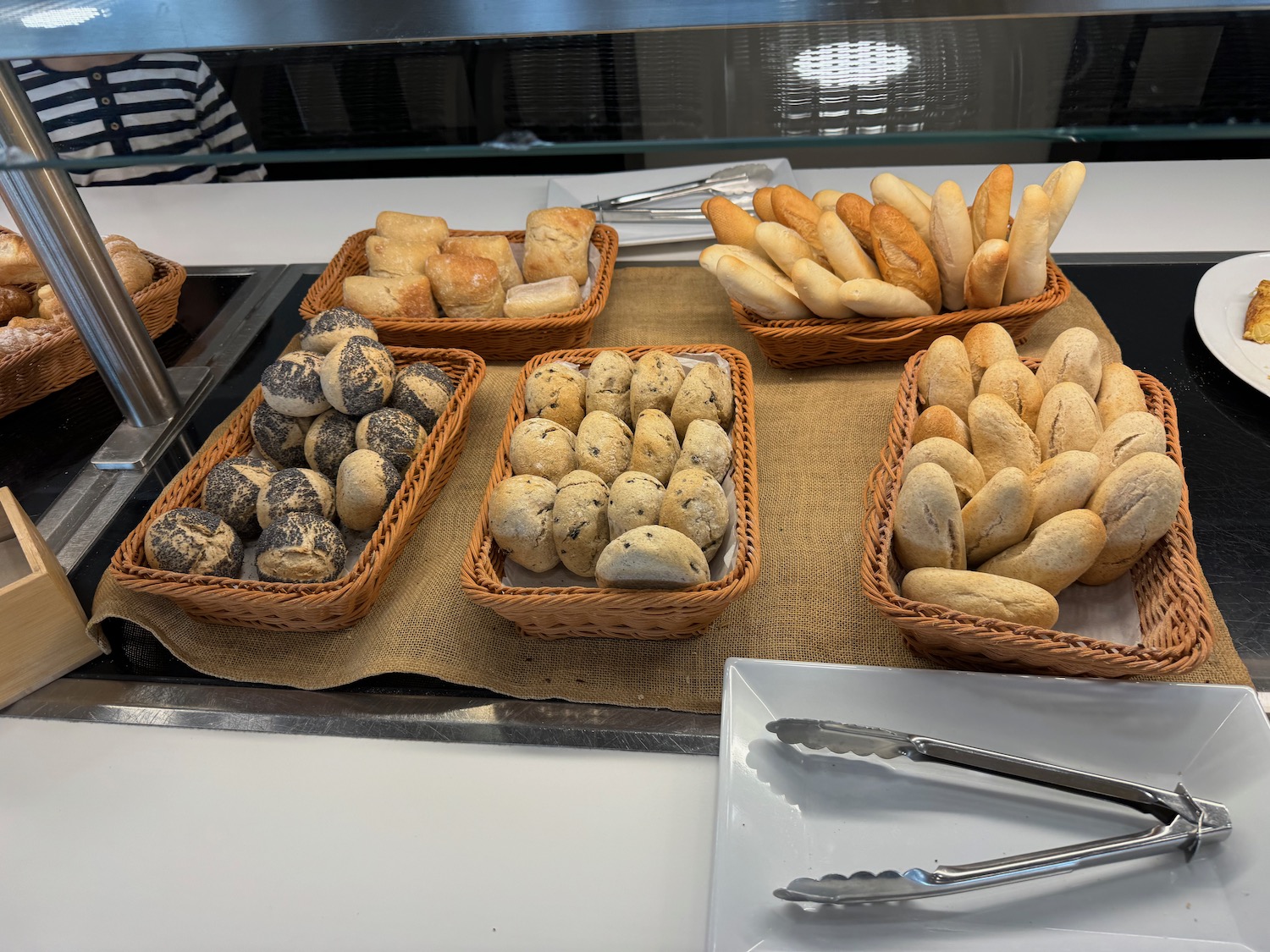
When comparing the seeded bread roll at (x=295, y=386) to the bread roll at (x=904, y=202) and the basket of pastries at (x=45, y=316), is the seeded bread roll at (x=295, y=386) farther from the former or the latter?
the bread roll at (x=904, y=202)

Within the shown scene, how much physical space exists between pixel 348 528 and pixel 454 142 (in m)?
0.49

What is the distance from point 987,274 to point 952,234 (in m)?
0.08

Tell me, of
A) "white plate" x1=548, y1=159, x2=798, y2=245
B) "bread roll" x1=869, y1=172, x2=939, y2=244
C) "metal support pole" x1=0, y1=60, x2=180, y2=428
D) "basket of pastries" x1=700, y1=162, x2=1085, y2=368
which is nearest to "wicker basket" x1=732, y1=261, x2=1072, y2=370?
"basket of pastries" x1=700, y1=162, x2=1085, y2=368

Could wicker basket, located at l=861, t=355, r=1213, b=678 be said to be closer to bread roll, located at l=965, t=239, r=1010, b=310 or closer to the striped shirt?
bread roll, located at l=965, t=239, r=1010, b=310

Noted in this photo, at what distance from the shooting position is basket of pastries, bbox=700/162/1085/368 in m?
1.08

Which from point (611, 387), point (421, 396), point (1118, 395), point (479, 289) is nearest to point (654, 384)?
point (611, 387)

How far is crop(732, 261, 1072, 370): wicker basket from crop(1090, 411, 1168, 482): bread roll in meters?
0.31

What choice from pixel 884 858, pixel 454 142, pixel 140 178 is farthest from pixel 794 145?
pixel 140 178

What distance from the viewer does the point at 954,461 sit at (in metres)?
0.82

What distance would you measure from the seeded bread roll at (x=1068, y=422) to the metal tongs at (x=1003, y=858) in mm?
319

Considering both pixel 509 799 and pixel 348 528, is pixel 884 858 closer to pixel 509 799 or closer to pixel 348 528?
pixel 509 799

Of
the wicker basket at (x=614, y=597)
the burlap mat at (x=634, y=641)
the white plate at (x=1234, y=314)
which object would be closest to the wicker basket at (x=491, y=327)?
the burlap mat at (x=634, y=641)

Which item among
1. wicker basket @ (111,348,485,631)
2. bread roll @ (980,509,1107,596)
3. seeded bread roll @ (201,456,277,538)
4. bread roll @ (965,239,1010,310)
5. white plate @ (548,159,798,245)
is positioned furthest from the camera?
white plate @ (548,159,798,245)

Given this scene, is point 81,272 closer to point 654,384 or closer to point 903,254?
point 654,384
